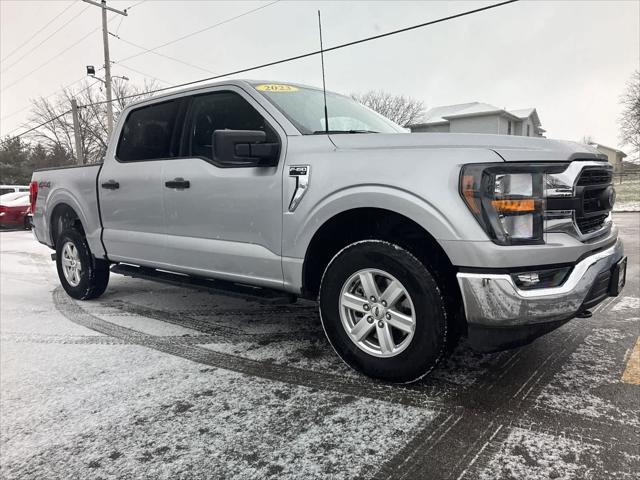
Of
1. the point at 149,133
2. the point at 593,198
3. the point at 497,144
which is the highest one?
the point at 149,133

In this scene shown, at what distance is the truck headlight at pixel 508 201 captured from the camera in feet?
7.36

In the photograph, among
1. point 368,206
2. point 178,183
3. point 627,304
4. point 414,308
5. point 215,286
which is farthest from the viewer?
point 627,304

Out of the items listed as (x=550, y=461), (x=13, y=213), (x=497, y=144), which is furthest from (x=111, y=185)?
(x=13, y=213)

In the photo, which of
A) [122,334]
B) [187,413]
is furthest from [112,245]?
[187,413]

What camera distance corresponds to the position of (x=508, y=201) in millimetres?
2244

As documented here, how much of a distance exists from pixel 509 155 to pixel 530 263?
0.53 metres

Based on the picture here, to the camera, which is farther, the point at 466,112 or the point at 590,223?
the point at 466,112

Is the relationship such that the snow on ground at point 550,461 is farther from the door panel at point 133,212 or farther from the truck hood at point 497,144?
the door panel at point 133,212

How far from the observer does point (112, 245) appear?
449 centimetres

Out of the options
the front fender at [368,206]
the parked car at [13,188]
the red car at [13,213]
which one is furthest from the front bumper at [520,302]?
the parked car at [13,188]

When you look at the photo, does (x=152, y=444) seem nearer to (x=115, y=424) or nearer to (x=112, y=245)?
(x=115, y=424)

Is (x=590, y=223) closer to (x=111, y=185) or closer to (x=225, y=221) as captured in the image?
(x=225, y=221)

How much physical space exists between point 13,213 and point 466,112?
101 ft

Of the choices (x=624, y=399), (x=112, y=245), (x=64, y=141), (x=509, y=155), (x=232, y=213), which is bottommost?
(x=624, y=399)
